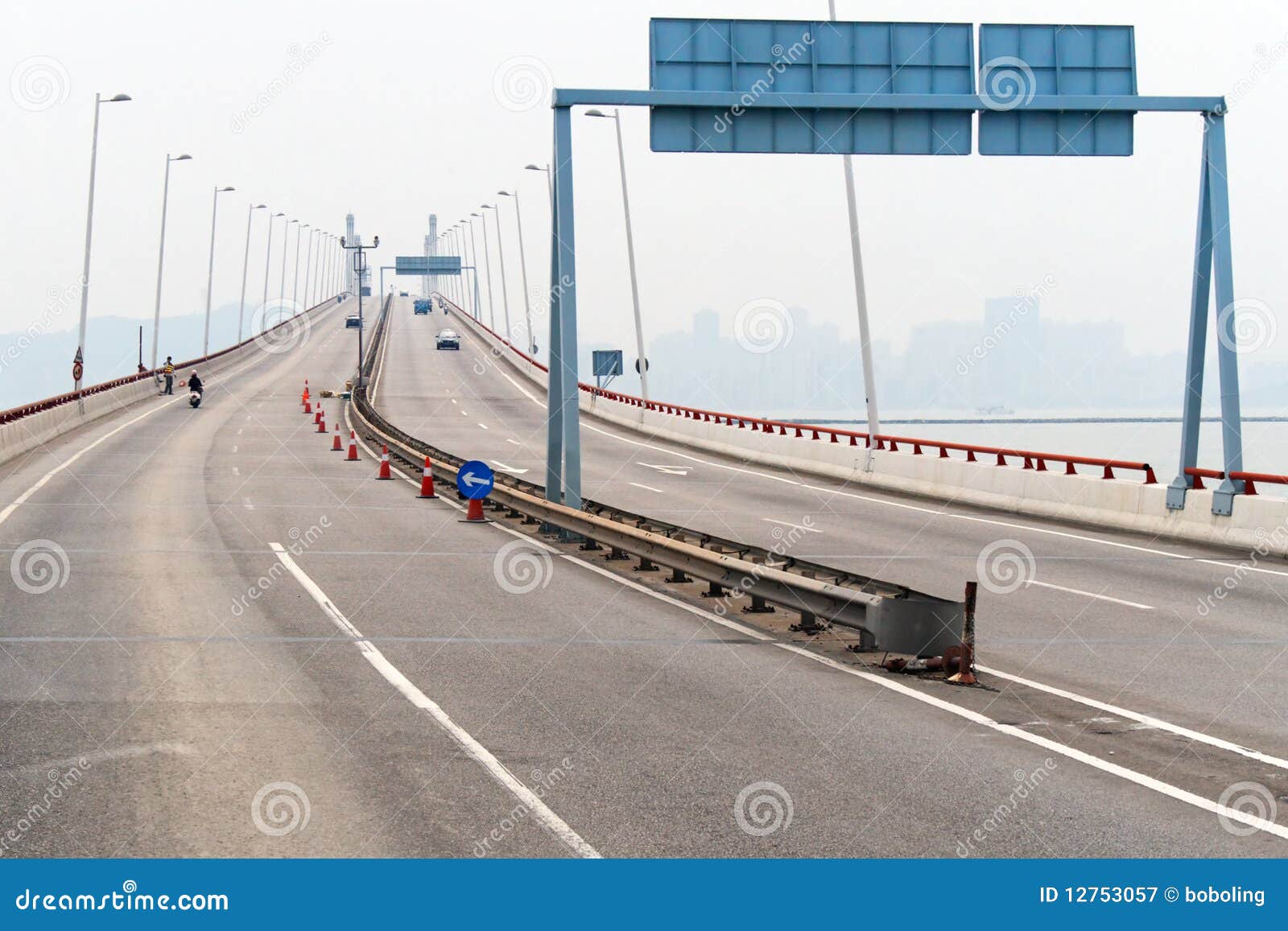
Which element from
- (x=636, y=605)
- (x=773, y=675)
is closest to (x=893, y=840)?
(x=773, y=675)

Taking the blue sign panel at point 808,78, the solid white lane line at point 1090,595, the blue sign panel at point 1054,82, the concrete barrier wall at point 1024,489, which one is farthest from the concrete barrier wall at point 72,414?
the solid white lane line at point 1090,595

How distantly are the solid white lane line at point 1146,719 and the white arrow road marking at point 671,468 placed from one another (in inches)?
1020

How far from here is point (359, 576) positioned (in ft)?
59.0

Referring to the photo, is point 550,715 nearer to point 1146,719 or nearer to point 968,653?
point 968,653

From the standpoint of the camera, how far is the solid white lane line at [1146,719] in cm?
918

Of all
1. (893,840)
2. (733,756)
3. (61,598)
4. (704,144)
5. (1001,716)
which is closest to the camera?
(893,840)

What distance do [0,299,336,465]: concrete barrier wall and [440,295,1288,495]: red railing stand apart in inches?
673

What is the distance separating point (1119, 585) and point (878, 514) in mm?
10194

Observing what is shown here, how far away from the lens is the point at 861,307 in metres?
36.1

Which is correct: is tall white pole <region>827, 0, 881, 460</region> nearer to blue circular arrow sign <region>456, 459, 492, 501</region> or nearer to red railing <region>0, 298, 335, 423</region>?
blue circular arrow sign <region>456, 459, 492, 501</region>

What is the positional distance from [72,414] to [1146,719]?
46078 millimetres

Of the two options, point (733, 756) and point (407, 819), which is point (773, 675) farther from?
point (407, 819)

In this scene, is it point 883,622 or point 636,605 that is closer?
point 883,622

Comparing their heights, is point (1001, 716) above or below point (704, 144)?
below
